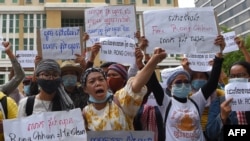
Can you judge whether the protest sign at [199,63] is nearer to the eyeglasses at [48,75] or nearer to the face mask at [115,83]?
the face mask at [115,83]

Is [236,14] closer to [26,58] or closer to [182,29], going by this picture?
[26,58]

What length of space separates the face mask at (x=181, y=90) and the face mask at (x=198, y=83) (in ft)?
2.04

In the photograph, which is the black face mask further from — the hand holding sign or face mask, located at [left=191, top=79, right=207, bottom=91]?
face mask, located at [left=191, top=79, right=207, bottom=91]

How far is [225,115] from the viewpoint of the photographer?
132 inches

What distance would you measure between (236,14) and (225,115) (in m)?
54.8

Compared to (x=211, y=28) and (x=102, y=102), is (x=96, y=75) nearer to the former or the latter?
(x=102, y=102)

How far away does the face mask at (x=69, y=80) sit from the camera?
4.04 m

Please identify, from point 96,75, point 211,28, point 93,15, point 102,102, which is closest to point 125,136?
point 102,102

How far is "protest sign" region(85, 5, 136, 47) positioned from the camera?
4992 millimetres

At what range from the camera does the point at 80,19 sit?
1746 inches

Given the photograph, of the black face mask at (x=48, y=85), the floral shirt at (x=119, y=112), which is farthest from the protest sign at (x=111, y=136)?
the black face mask at (x=48, y=85)

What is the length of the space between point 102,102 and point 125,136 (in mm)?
324

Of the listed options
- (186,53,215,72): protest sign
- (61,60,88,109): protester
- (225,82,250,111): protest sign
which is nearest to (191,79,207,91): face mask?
(186,53,215,72): protest sign

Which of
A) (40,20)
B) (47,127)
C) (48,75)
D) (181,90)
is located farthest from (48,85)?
(40,20)
